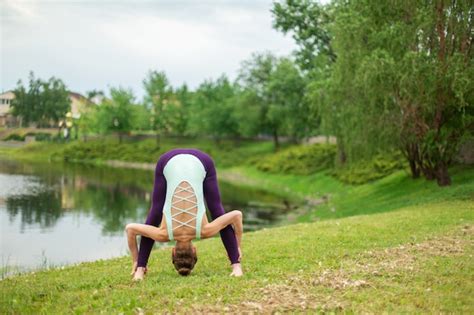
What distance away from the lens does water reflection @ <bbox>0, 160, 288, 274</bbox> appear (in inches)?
773

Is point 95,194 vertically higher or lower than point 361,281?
lower

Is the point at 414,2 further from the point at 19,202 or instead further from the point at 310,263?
the point at 19,202

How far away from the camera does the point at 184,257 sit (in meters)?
8.50

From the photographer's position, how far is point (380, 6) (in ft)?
76.8

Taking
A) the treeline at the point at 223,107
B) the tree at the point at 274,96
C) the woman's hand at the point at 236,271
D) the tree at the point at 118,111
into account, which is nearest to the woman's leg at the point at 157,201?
the woman's hand at the point at 236,271

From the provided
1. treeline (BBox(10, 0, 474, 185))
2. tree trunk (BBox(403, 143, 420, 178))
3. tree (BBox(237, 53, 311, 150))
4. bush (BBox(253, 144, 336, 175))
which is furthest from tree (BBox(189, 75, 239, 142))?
tree trunk (BBox(403, 143, 420, 178))

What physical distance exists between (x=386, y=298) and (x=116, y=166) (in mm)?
61770

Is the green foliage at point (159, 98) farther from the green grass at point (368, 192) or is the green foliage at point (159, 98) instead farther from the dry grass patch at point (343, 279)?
the dry grass patch at point (343, 279)

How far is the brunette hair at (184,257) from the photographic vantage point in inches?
328

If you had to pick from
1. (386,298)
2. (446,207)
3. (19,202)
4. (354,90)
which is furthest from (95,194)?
(386,298)

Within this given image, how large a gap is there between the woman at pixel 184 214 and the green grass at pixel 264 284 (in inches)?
16.4

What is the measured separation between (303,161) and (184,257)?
44345mm

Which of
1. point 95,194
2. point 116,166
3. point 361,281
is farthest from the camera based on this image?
point 116,166

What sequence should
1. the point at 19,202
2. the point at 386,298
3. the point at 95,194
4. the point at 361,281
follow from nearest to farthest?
the point at 386,298 < the point at 361,281 < the point at 19,202 < the point at 95,194
